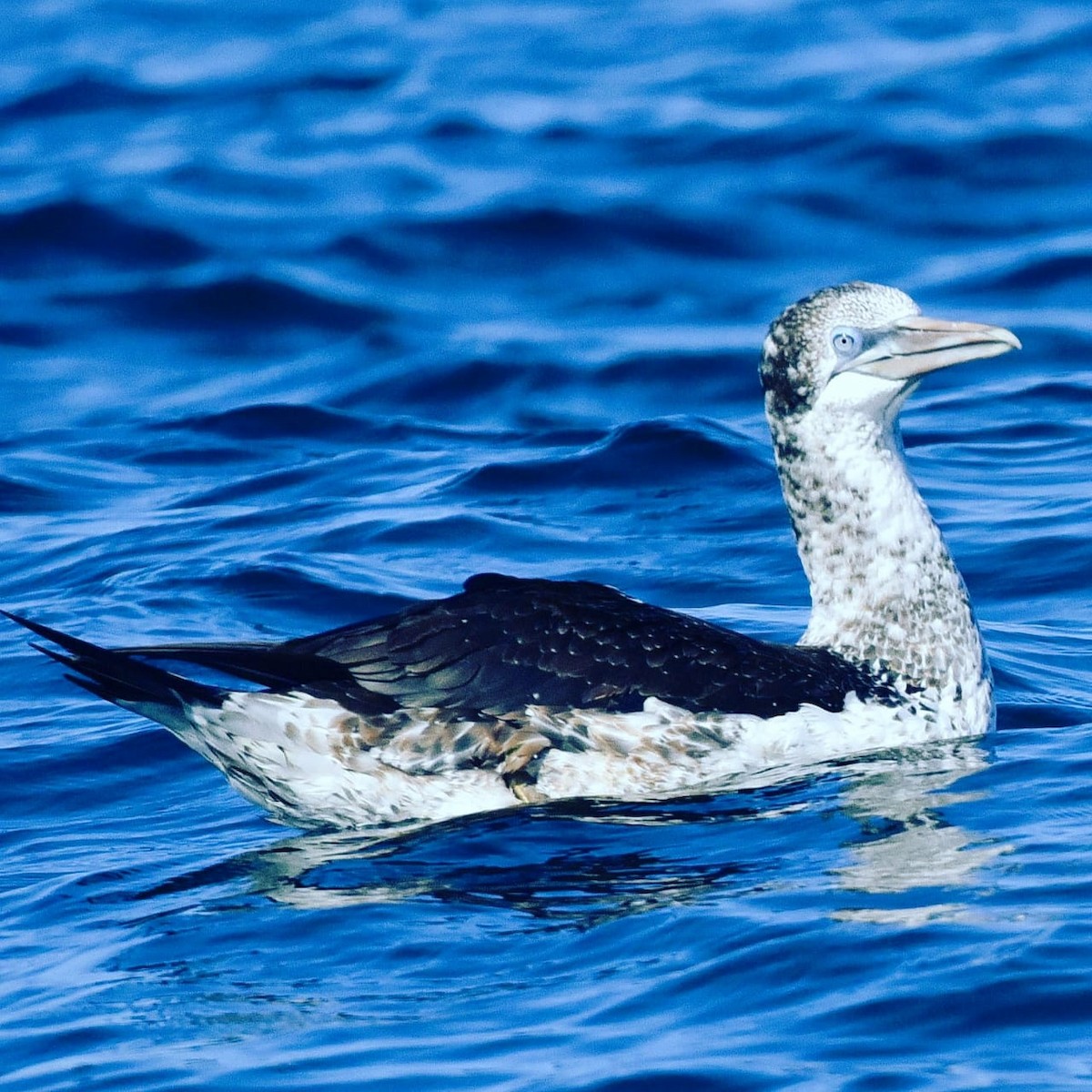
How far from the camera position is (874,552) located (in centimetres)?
830

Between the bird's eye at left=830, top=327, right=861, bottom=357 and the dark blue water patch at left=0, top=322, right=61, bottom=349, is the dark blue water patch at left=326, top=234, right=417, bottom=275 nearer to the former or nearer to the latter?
the dark blue water patch at left=0, top=322, right=61, bottom=349

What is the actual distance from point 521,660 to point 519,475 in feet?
17.0

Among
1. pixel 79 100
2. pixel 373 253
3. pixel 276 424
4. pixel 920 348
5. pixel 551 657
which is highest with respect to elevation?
pixel 79 100

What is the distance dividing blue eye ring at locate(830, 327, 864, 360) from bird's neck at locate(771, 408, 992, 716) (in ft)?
0.75

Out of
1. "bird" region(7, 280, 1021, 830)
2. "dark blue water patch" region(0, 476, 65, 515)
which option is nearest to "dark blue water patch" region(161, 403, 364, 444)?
"dark blue water patch" region(0, 476, 65, 515)

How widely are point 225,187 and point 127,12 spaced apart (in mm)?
5997

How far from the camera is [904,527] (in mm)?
8305

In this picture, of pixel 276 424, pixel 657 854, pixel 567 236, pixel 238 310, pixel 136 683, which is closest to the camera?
pixel 657 854

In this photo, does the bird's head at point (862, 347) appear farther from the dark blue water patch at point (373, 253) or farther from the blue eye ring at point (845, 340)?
the dark blue water patch at point (373, 253)

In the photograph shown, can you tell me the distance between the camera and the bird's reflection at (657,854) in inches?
255

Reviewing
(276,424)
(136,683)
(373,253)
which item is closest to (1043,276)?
(373,253)

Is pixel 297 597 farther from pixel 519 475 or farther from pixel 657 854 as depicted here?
pixel 657 854

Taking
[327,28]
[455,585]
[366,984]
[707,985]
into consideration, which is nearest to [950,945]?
[707,985]

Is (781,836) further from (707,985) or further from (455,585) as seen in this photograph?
(455,585)
